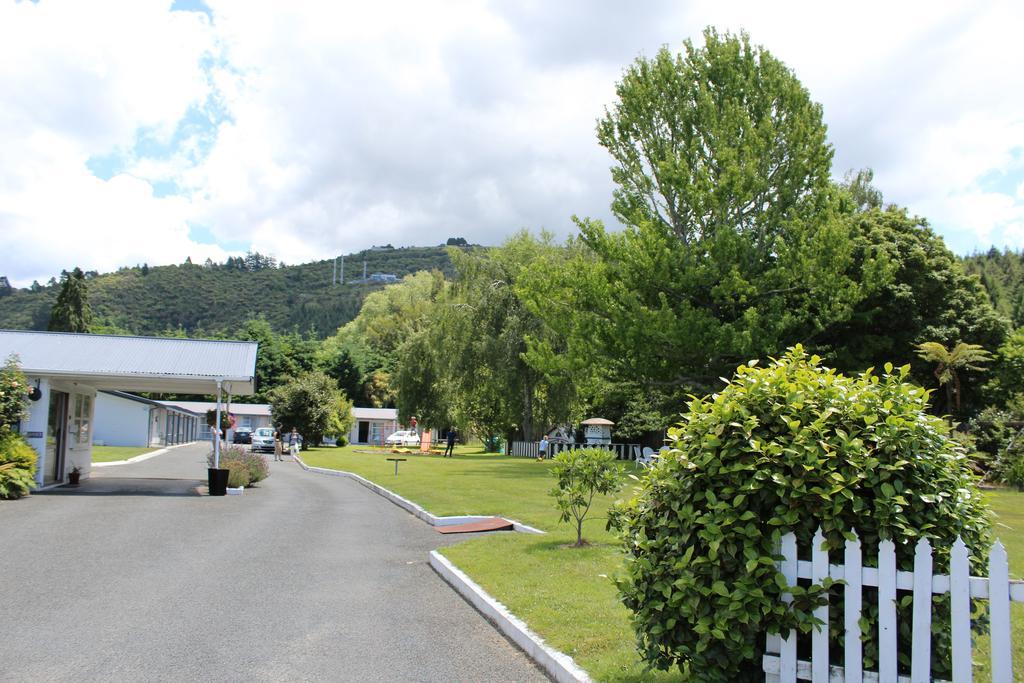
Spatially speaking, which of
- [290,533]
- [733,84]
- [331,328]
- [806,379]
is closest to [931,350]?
[733,84]

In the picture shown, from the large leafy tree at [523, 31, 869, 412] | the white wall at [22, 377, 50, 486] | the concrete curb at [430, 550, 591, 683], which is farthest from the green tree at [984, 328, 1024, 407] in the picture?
the white wall at [22, 377, 50, 486]

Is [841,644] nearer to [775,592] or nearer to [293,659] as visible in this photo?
[775,592]

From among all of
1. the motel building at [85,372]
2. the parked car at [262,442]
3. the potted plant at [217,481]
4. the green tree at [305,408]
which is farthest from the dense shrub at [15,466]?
the green tree at [305,408]

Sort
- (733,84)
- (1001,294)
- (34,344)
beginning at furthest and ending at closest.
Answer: (1001,294) < (733,84) < (34,344)

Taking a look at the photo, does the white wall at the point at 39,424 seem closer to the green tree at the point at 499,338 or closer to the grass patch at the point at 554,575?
the grass patch at the point at 554,575

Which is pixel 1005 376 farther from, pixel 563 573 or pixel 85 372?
pixel 85 372

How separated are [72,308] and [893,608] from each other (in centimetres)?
8161

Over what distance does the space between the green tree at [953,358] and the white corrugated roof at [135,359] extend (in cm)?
2310

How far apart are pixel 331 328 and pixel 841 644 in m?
143

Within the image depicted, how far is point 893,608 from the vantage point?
3.96 metres

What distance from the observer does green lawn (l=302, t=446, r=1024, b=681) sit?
19.2ft

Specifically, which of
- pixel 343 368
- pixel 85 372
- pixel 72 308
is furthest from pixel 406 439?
pixel 85 372

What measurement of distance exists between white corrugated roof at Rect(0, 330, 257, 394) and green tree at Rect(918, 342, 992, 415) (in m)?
23.1

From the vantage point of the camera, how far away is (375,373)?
85438 mm
